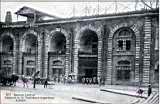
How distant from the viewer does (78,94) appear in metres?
5.86

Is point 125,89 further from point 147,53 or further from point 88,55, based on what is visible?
point 88,55

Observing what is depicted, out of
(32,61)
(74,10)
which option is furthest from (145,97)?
(32,61)

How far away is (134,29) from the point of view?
5.87 metres

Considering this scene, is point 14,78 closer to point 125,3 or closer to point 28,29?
point 28,29

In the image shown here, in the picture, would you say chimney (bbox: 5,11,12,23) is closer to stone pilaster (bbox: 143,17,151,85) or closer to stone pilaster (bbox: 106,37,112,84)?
stone pilaster (bbox: 106,37,112,84)

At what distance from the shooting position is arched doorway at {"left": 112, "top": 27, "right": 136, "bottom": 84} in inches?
234

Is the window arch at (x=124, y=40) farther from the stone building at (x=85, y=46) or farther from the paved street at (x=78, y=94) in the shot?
the paved street at (x=78, y=94)

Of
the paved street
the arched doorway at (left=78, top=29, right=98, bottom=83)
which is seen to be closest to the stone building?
the arched doorway at (left=78, top=29, right=98, bottom=83)

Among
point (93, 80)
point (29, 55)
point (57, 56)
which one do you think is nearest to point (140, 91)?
point (93, 80)

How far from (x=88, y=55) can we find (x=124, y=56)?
0.72 m

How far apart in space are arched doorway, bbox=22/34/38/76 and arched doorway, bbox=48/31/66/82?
32cm

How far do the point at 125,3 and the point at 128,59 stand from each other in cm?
120

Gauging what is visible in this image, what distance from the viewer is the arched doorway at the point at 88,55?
6.23 m

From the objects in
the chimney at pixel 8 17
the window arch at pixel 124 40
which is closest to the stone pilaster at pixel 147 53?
the window arch at pixel 124 40
